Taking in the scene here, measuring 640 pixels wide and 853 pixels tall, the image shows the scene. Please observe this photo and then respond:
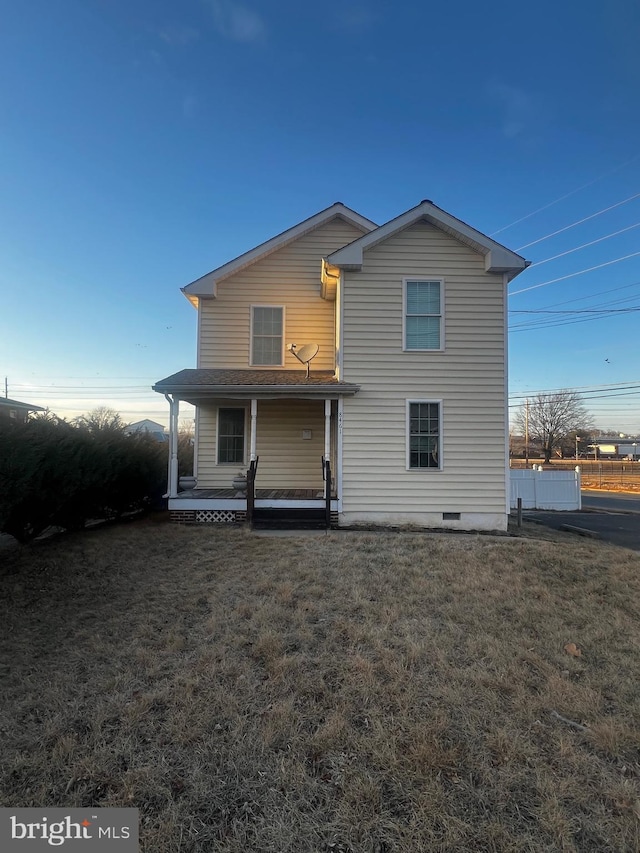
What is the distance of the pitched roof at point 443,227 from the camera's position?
9.30m

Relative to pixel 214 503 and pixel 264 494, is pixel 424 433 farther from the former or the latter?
pixel 214 503

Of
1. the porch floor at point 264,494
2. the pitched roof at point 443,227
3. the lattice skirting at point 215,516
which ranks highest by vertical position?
the pitched roof at point 443,227

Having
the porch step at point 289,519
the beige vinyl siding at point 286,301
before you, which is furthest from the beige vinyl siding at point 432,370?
the beige vinyl siding at point 286,301

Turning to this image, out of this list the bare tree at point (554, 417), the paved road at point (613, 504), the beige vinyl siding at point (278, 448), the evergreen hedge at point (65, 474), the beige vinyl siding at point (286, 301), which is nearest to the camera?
the evergreen hedge at point (65, 474)

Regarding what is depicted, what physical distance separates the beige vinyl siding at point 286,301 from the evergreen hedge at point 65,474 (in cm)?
344

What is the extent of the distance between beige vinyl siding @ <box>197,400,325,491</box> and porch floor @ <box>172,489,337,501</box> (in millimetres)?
417

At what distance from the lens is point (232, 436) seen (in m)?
11.1

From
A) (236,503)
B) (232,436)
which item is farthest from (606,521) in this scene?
(232,436)

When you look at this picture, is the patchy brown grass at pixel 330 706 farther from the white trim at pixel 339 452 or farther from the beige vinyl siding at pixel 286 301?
the beige vinyl siding at pixel 286 301

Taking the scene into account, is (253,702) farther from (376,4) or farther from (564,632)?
(376,4)

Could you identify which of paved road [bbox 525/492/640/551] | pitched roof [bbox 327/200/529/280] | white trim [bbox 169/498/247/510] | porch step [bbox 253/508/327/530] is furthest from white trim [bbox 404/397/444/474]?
paved road [bbox 525/492/640/551]

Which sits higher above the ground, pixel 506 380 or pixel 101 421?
pixel 506 380

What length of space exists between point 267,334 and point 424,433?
5038mm

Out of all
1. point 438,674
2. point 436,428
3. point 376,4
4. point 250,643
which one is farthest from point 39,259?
point 438,674
